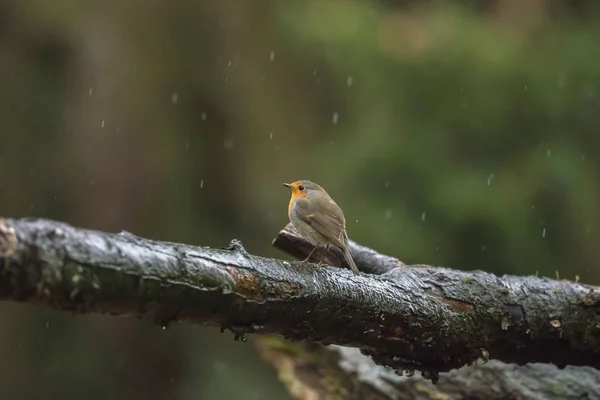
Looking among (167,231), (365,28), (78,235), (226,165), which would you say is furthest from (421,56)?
(78,235)

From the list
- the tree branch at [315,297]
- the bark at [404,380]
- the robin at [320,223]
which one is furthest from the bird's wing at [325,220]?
the bark at [404,380]

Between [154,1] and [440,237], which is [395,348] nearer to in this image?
[440,237]

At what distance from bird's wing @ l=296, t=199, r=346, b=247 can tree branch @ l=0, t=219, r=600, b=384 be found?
0.52 feet

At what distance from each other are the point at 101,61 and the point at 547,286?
530 cm

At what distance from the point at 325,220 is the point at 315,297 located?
2.75 feet

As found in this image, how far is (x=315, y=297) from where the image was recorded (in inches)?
88.8

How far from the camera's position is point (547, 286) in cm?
288

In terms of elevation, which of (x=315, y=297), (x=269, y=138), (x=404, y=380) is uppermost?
(x=315, y=297)

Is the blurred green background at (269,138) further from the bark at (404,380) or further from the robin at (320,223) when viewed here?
the robin at (320,223)

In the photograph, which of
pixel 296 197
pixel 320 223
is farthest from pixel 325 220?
pixel 296 197

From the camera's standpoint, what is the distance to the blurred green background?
19.2 ft

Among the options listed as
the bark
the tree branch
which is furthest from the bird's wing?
the bark

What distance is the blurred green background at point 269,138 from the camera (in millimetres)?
5852

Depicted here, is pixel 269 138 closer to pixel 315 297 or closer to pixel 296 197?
pixel 296 197
